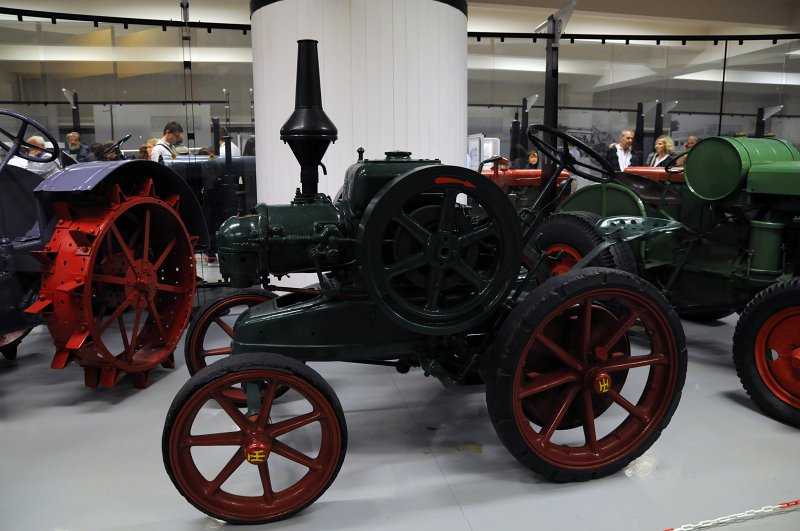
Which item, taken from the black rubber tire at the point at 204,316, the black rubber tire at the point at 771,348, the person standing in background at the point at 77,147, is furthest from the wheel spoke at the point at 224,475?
the person standing in background at the point at 77,147

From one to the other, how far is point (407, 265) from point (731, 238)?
2410 millimetres

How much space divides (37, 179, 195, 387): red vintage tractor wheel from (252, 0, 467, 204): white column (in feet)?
2.44

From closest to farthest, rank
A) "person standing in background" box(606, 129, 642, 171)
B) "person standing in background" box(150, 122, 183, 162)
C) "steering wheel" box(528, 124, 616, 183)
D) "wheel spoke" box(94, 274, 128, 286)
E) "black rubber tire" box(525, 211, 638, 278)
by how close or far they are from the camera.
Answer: "steering wheel" box(528, 124, 616, 183) < "wheel spoke" box(94, 274, 128, 286) < "black rubber tire" box(525, 211, 638, 278) < "person standing in background" box(150, 122, 183, 162) < "person standing in background" box(606, 129, 642, 171)

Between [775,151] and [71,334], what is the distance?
153 inches

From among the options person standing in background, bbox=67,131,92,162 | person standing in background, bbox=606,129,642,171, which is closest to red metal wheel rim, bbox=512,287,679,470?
person standing in background, bbox=67,131,92,162

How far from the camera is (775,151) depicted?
3.52 meters

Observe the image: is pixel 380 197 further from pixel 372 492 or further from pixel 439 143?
pixel 439 143

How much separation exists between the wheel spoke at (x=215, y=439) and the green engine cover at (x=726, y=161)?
296cm

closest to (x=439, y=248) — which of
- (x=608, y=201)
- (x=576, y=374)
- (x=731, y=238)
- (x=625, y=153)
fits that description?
(x=576, y=374)

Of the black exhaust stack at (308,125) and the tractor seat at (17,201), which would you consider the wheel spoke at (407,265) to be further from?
the tractor seat at (17,201)

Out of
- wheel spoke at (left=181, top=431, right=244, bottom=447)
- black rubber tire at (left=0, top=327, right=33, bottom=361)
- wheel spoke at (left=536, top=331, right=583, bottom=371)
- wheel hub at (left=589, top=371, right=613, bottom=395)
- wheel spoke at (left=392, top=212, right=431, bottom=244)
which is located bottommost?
black rubber tire at (left=0, top=327, right=33, bottom=361)

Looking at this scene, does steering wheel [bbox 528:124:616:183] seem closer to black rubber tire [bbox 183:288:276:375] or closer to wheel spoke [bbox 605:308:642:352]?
wheel spoke [bbox 605:308:642:352]

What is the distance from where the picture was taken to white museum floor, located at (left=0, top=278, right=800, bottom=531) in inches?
83.0

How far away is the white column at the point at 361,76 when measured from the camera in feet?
12.1
